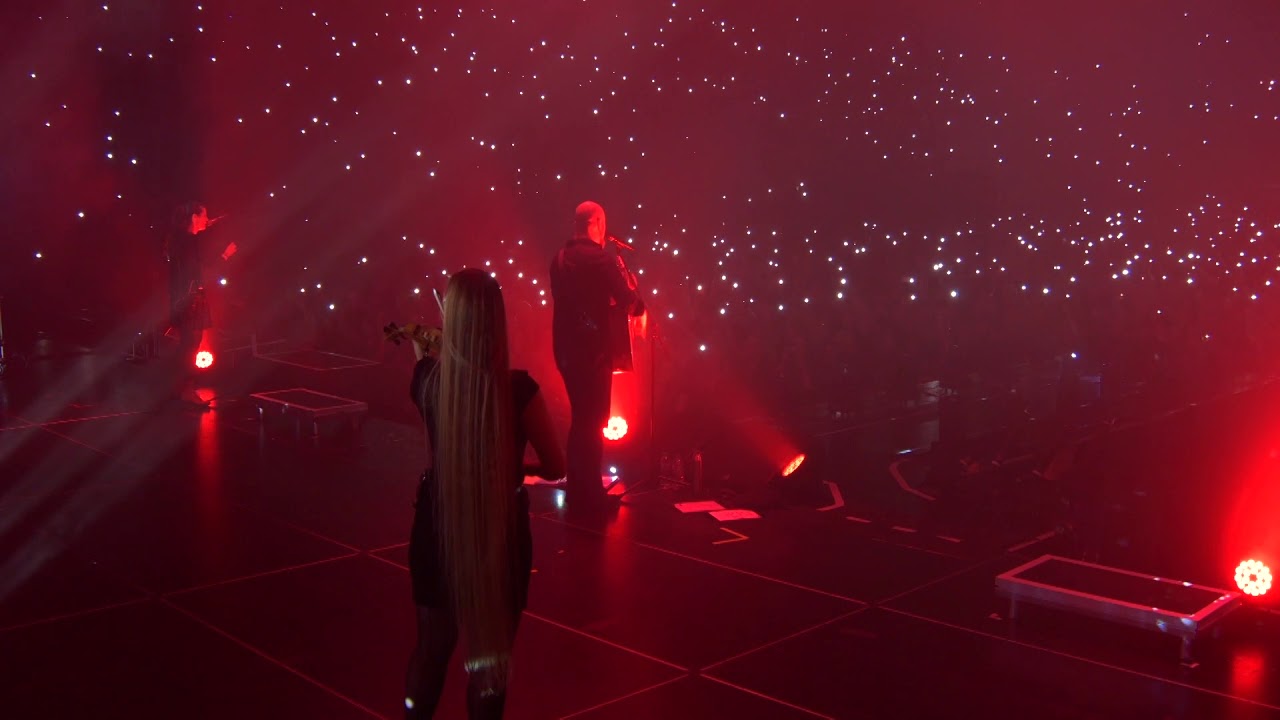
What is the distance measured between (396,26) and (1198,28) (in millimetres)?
14552

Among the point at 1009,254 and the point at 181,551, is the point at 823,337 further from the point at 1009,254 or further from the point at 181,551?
the point at 181,551

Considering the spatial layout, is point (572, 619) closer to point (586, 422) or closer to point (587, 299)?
point (586, 422)

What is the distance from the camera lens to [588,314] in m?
6.26

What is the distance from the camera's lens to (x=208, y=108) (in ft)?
49.9

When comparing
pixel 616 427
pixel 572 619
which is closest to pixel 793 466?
pixel 616 427

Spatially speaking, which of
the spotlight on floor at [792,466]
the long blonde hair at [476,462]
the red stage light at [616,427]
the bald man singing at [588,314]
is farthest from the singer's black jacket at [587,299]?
the long blonde hair at [476,462]

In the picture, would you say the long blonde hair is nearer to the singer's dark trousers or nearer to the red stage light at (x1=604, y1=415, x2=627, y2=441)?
the singer's dark trousers

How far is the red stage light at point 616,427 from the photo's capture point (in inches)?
294

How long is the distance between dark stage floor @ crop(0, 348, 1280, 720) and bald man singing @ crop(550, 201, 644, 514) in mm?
728

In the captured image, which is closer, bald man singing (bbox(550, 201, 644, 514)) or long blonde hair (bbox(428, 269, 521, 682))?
long blonde hair (bbox(428, 269, 521, 682))

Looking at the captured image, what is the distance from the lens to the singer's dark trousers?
634 centimetres

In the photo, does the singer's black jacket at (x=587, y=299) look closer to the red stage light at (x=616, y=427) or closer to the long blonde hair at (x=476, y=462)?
the red stage light at (x=616, y=427)

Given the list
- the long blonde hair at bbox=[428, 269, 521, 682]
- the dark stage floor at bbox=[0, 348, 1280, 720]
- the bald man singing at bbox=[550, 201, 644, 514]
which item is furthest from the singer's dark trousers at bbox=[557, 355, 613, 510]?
the long blonde hair at bbox=[428, 269, 521, 682]

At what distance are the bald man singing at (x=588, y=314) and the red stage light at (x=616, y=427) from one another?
96 cm
